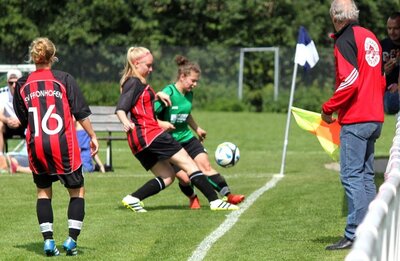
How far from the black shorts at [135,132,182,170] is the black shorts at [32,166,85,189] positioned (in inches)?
103

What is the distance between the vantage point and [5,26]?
138 ft

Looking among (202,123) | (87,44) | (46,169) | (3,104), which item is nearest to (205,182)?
(46,169)

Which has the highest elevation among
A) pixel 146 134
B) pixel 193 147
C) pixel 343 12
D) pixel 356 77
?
pixel 343 12

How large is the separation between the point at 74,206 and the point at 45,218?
25 centimetres

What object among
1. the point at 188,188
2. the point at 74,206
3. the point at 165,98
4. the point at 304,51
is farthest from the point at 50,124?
the point at 304,51

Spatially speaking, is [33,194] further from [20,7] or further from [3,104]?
[20,7]

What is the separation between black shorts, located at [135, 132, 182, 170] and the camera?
11.3 m

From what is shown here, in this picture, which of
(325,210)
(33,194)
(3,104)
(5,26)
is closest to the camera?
(325,210)

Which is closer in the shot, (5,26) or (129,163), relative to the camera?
(129,163)

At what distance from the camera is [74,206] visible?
8.80 metres

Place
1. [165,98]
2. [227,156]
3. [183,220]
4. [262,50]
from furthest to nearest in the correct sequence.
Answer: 1. [262,50]
2. [227,156]
3. [165,98]
4. [183,220]

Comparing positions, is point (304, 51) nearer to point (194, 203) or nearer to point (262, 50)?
point (194, 203)

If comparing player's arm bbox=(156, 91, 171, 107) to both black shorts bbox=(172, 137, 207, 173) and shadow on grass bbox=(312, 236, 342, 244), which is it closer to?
black shorts bbox=(172, 137, 207, 173)

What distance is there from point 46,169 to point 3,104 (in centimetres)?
851
